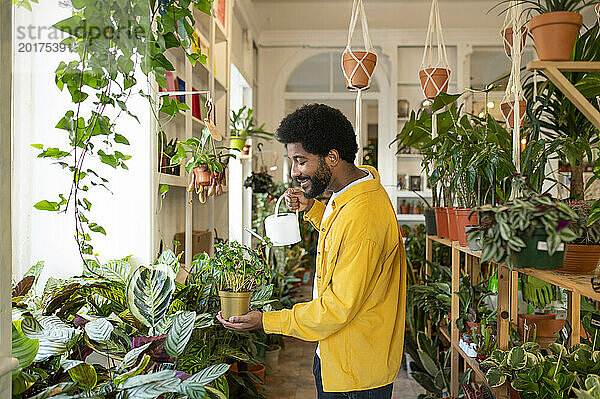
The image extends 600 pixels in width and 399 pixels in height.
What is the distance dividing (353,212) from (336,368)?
0.52 metres

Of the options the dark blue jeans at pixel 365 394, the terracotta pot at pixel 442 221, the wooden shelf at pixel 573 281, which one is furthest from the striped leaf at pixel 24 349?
the terracotta pot at pixel 442 221

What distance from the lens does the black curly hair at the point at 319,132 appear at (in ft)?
6.42

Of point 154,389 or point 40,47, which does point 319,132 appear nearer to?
point 154,389

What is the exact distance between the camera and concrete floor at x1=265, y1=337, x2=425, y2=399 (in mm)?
3893

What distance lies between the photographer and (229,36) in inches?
166

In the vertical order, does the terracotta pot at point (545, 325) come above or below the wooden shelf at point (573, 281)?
below

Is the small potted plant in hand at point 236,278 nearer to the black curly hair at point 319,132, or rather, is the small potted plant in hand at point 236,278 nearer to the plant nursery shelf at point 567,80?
the black curly hair at point 319,132

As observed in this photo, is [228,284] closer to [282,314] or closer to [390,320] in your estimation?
[282,314]

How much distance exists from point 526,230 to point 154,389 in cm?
98

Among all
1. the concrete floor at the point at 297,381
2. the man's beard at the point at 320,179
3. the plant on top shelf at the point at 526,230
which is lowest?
the concrete floor at the point at 297,381

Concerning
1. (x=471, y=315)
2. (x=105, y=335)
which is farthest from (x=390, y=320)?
(x=471, y=315)

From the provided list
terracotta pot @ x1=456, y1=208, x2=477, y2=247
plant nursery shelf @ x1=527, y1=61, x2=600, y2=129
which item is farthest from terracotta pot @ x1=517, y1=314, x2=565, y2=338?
plant nursery shelf @ x1=527, y1=61, x2=600, y2=129

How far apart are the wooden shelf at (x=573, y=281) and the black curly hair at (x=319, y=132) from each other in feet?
2.44

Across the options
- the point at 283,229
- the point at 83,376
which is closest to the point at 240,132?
the point at 283,229
